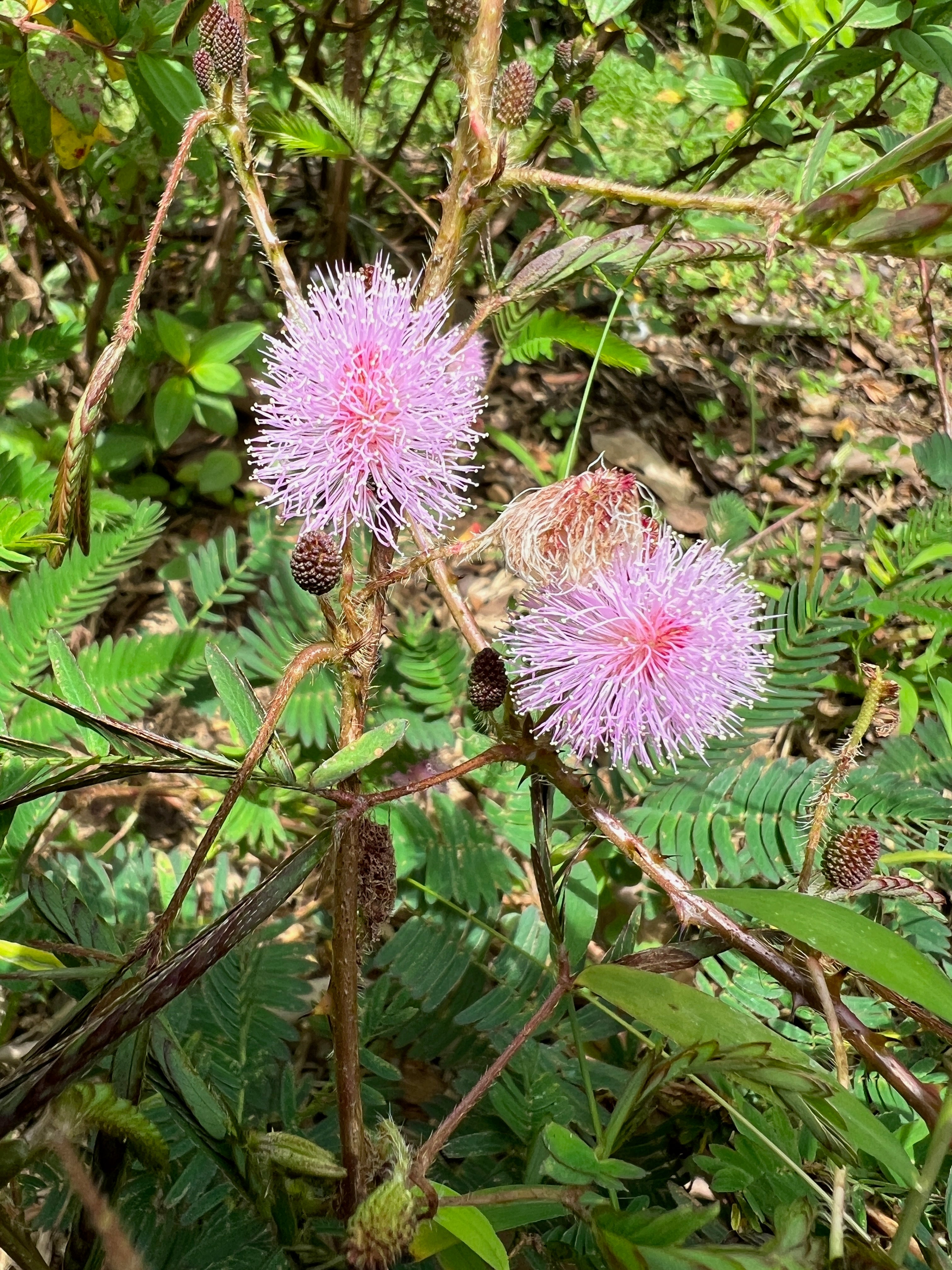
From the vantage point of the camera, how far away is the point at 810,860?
1.08 metres

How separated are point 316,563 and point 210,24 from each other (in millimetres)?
699

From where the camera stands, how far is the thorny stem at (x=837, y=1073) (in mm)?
744

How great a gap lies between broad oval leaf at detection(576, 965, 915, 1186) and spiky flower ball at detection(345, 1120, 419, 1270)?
0.25m

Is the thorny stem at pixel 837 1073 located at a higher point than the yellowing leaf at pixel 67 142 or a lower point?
lower

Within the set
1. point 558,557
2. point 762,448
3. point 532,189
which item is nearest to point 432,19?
point 532,189

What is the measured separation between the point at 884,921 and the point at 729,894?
0.92m

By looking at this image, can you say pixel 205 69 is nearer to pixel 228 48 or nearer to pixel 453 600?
pixel 228 48

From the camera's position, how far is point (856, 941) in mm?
734

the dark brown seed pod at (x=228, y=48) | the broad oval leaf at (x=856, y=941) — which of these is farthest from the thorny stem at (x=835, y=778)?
the dark brown seed pod at (x=228, y=48)

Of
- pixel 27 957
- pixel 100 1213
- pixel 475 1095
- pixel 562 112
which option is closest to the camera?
pixel 100 1213

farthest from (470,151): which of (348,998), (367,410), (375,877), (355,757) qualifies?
(348,998)

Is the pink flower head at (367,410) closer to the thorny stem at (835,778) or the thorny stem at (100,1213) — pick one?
the thorny stem at (835,778)

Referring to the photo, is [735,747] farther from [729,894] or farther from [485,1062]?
[729,894]

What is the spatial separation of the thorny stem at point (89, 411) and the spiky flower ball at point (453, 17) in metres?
0.31
